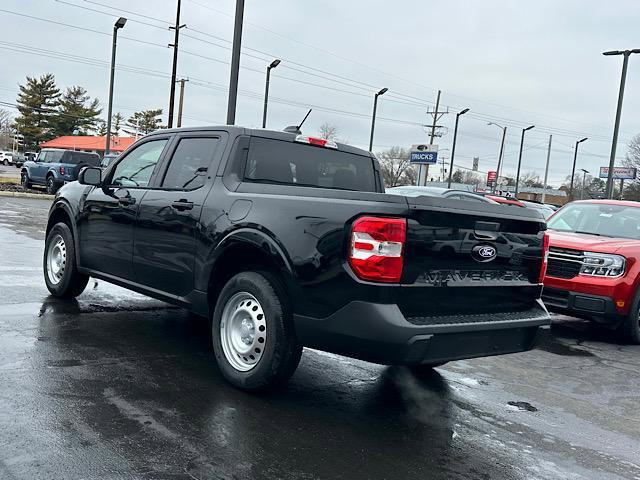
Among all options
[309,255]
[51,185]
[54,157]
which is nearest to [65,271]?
[309,255]

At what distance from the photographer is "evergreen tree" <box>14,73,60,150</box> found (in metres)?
85.5

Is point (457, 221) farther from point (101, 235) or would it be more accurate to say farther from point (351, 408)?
point (101, 235)

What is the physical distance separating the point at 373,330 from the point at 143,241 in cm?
259

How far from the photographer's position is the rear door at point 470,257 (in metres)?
3.76

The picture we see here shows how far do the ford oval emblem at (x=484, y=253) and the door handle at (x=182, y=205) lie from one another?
222 centimetres

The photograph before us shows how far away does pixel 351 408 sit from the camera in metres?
4.32

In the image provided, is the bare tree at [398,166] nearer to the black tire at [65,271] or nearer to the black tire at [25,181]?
the black tire at [25,181]

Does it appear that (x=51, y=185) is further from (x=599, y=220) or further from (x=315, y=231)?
(x=315, y=231)

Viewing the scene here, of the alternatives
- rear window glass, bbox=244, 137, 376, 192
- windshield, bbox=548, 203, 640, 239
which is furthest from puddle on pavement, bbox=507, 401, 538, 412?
windshield, bbox=548, 203, 640, 239

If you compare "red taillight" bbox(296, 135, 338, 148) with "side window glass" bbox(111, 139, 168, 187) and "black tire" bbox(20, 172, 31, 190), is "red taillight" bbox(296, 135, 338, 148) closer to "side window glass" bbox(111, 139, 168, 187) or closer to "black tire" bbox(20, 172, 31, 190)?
"side window glass" bbox(111, 139, 168, 187)

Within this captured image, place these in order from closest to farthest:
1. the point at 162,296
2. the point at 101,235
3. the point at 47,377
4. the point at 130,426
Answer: the point at 130,426 → the point at 47,377 → the point at 162,296 → the point at 101,235

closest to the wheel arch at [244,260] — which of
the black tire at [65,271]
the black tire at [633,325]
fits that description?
the black tire at [65,271]

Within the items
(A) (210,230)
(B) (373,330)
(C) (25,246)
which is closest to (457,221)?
(B) (373,330)

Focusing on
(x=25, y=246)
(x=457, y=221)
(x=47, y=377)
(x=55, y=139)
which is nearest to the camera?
(x=457, y=221)
